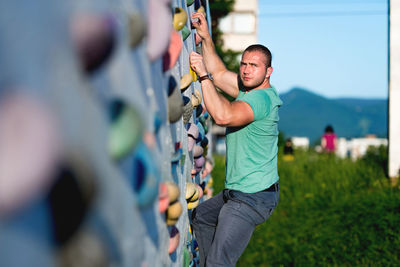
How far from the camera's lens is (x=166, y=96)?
1776 millimetres

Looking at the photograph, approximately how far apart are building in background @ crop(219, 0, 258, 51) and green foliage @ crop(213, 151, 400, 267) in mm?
18110

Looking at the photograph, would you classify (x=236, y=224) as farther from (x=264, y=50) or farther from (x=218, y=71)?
(x=218, y=71)

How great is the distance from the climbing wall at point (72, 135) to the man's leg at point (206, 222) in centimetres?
171

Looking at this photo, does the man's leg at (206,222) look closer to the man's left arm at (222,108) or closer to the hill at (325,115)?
the man's left arm at (222,108)

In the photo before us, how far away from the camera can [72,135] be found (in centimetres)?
82

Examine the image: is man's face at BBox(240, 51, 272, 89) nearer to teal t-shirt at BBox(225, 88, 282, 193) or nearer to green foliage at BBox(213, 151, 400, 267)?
teal t-shirt at BBox(225, 88, 282, 193)

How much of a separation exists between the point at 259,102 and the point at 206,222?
0.74m

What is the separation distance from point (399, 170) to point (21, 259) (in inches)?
272

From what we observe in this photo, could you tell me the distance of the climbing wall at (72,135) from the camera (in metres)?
0.73

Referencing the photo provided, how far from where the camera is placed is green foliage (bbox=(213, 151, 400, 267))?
581cm

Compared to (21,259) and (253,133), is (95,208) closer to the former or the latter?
(21,259)

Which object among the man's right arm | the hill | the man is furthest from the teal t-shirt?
the hill

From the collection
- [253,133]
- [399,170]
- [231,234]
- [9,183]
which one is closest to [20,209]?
[9,183]

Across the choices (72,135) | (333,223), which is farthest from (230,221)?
(333,223)
